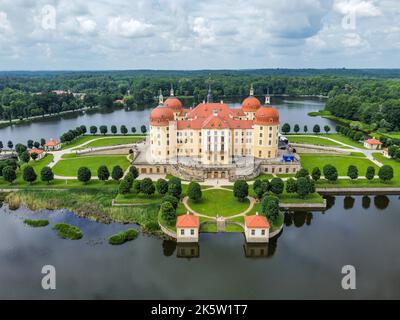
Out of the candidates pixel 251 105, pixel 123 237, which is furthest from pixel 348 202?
pixel 123 237

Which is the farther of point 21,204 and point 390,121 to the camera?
point 390,121

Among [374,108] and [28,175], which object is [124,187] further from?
[374,108]

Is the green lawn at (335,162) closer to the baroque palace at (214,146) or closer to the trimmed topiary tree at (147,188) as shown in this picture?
the baroque palace at (214,146)

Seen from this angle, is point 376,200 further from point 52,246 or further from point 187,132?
point 52,246

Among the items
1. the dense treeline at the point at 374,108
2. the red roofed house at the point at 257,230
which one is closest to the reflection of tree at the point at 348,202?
the red roofed house at the point at 257,230

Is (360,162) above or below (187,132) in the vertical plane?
below

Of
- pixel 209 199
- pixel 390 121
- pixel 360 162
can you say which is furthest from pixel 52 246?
pixel 390 121
